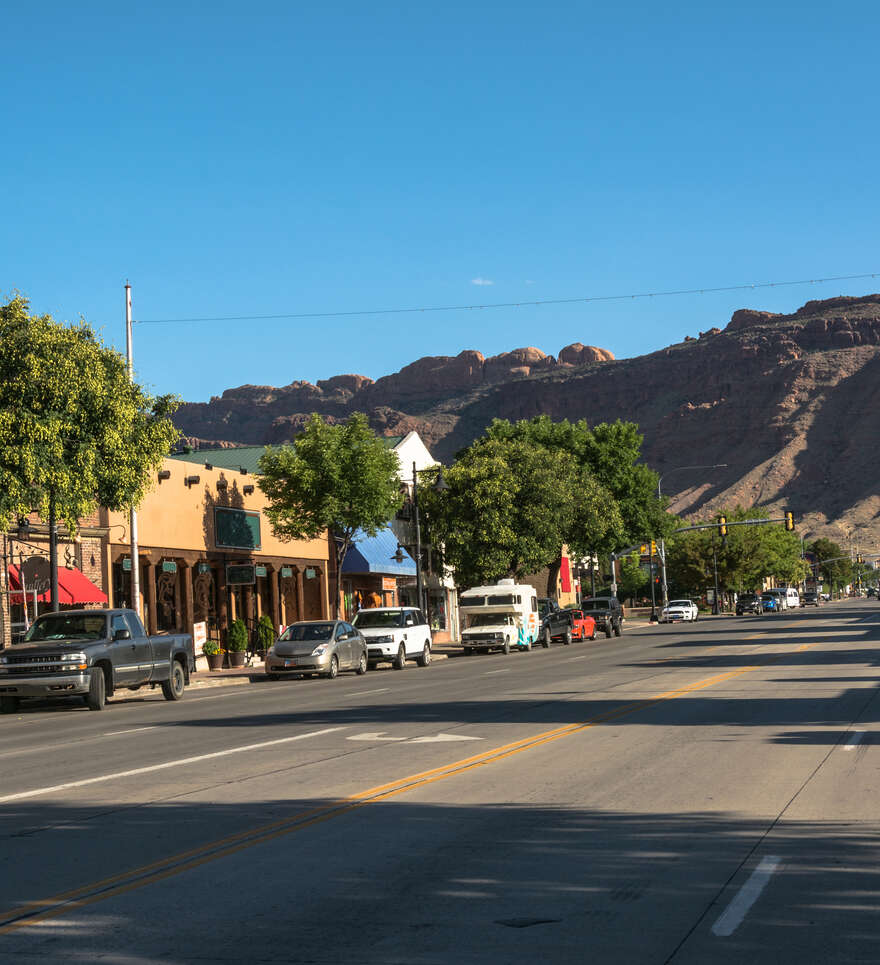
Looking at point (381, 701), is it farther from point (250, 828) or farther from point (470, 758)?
point (250, 828)

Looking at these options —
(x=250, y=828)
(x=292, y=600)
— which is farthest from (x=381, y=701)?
(x=292, y=600)

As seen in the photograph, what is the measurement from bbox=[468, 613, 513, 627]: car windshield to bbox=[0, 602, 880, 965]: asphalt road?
29.3 m

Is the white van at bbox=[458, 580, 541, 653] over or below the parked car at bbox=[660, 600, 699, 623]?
over

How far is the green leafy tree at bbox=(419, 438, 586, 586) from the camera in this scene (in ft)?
188

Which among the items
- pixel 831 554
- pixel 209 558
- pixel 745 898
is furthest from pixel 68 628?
pixel 831 554

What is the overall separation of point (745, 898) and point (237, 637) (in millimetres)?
35395

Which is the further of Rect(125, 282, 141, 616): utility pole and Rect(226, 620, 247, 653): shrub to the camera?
Rect(226, 620, 247, 653): shrub

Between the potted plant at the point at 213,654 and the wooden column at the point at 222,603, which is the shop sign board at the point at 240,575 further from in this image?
the potted plant at the point at 213,654

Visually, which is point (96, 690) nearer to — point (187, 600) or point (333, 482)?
point (187, 600)

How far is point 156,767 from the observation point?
13.8 m

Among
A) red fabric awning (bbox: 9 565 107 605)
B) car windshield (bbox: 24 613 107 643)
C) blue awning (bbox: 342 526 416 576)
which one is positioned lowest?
car windshield (bbox: 24 613 107 643)

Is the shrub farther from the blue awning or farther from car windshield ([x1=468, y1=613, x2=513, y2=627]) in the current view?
car windshield ([x1=468, y1=613, x2=513, y2=627])

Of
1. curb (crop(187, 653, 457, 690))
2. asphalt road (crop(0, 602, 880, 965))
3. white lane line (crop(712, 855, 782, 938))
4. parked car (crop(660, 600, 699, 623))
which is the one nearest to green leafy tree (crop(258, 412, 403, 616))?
curb (crop(187, 653, 457, 690))

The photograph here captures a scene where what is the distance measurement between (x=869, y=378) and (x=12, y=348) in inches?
6783
